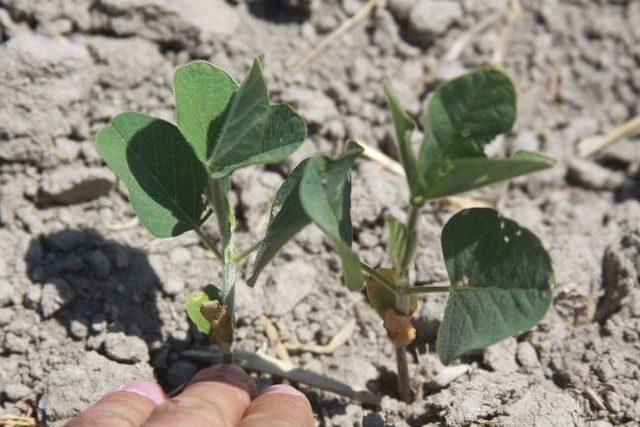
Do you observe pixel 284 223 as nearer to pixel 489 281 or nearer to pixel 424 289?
pixel 424 289

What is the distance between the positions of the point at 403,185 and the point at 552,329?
677 mm

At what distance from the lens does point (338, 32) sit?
9.73ft

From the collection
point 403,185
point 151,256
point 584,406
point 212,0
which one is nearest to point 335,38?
point 212,0

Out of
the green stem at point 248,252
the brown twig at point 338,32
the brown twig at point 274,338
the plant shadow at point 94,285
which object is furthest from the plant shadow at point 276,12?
the green stem at point 248,252

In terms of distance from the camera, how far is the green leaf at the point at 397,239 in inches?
67.2

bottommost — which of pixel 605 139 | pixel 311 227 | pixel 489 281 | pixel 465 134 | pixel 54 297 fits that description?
pixel 54 297

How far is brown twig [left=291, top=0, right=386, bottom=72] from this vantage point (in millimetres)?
2863

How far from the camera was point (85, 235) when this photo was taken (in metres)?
2.36

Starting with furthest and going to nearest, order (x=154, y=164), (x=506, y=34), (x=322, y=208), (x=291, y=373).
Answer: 1. (x=506, y=34)
2. (x=291, y=373)
3. (x=154, y=164)
4. (x=322, y=208)

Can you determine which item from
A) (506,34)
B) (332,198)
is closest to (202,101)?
(332,198)

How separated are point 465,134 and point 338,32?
151cm

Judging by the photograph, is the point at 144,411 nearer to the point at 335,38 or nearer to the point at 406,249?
the point at 406,249

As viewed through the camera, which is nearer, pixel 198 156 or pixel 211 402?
pixel 211 402

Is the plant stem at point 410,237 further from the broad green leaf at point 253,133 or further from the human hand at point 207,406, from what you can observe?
the human hand at point 207,406
